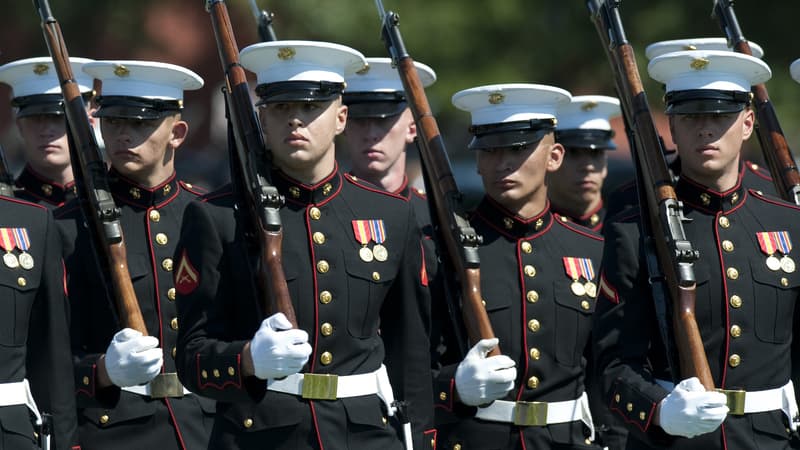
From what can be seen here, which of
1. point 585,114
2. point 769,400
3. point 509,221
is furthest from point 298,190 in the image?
point 585,114

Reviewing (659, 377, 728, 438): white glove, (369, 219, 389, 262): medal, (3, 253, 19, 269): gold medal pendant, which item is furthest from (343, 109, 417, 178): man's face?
(659, 377, 728, 438): white glove

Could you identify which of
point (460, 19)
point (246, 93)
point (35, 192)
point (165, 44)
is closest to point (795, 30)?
point (460, 19)

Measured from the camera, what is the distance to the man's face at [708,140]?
7953 mm

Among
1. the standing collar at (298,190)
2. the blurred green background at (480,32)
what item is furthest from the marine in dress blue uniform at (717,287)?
the blurred green background at (480,32)

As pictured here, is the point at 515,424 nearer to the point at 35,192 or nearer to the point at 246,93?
the point at 246,93

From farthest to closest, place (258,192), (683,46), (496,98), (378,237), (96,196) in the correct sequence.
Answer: (683,46)
(496,98)
(96,196)
(378,237)
(258,192)

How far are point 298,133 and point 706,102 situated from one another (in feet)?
5.54

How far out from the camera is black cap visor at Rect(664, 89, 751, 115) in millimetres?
7953

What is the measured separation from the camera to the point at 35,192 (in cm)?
1034

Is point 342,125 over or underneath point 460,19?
over

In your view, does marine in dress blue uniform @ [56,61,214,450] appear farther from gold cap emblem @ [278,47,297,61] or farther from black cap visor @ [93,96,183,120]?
gold cap emblem @ [278,47,297,61]

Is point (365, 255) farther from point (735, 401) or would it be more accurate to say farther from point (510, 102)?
point (735, 401)

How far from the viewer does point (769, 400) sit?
788 cm

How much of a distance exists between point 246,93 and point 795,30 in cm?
1219
